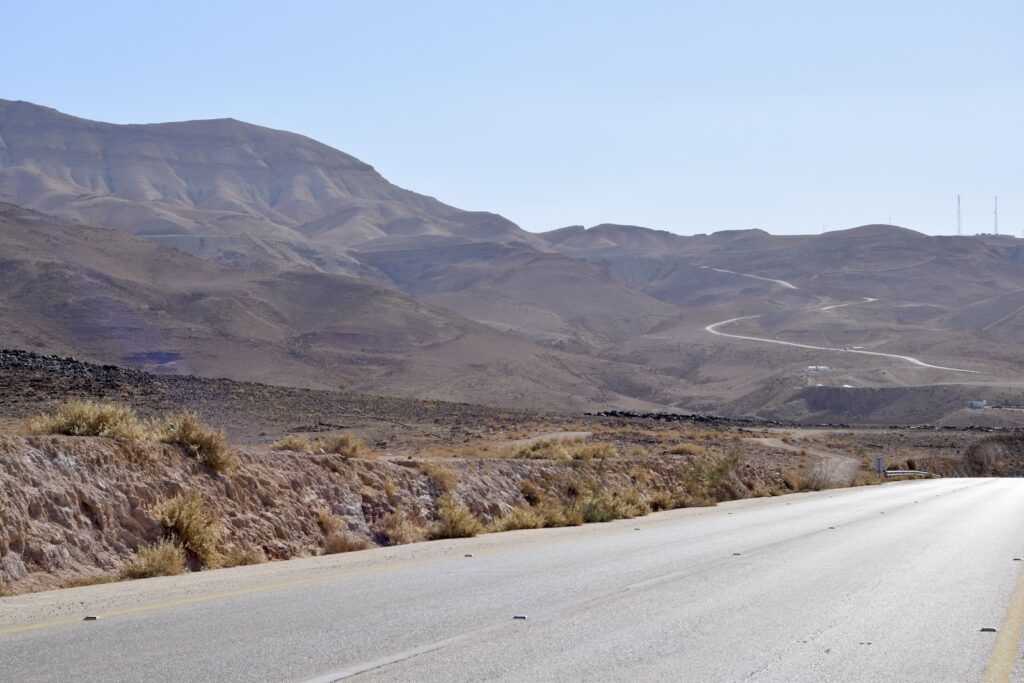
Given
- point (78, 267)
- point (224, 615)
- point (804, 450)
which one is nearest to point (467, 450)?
point (224, 615)

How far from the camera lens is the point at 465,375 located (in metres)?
97.4

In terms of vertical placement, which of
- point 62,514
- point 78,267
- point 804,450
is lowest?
point 804,450

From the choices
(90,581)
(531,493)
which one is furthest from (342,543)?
(531,493)

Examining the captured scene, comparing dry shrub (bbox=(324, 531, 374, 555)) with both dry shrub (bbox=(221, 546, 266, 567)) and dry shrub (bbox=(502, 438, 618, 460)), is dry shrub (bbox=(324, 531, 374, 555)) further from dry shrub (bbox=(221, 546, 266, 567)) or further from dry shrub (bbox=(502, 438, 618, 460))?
dry shrub (bbox=(502, 438, 618, 460))

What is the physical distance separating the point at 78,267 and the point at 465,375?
34.8 meters

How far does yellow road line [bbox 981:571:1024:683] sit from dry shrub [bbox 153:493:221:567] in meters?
8.68

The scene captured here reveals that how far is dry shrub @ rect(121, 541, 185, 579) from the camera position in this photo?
1256 centimetres

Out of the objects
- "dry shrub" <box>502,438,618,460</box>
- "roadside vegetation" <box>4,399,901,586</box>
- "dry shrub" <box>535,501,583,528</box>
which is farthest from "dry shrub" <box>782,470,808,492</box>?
"dry shrub" <box>535,501,583,528</box>

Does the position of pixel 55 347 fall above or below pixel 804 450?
above

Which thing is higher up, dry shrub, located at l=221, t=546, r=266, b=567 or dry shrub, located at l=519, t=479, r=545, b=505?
dry shrub, located at l=221, t=546, r=266, b=567

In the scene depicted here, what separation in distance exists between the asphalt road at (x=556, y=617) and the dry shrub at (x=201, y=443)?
74.8 inches

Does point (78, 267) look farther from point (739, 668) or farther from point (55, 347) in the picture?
point (739, 668)

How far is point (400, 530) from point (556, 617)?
7.63m

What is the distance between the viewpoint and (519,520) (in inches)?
821
